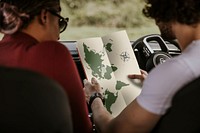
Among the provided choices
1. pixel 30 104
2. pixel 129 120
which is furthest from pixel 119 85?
pixel 30 104

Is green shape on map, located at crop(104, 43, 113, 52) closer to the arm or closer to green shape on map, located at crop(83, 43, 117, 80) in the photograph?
green shape on map, located at crop(83, 43, 117, 80)

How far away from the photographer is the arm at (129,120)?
1844mm

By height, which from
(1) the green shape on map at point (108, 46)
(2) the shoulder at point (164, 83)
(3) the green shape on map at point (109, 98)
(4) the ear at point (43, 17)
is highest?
(4) the ear at point (43, 17)

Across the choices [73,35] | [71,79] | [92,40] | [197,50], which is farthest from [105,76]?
[73,35]

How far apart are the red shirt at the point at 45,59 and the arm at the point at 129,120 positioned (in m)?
0.13

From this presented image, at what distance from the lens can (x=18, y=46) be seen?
1.94 meters

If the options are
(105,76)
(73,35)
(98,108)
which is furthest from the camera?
(73,35)

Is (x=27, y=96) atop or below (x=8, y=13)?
below

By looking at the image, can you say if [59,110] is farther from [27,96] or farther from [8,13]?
[8,13]

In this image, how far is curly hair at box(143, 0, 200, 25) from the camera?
5.96 feet

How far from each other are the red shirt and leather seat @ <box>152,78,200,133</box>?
35 cm

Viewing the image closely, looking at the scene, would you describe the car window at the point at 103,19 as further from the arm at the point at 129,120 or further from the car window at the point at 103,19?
the arm at the point at 129,120

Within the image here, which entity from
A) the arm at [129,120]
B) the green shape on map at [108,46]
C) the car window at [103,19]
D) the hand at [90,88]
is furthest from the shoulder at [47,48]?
the car window at [103,19]

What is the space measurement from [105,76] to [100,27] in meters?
0.96
